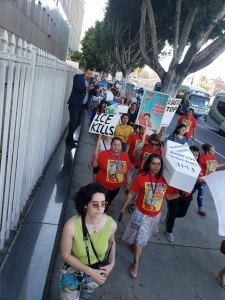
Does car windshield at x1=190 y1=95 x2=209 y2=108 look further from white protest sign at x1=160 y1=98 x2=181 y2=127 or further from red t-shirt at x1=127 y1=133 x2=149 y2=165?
red t-shirt at x1=127 y1=133 x2=149 y2=165

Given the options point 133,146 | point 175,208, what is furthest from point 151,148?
point 175,208

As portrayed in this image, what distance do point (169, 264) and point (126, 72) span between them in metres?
29.2

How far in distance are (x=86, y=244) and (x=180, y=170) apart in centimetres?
169

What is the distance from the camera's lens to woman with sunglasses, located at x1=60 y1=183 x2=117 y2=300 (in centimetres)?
255

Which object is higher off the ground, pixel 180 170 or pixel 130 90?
pixel 180 170

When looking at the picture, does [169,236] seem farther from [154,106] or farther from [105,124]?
[154,106]

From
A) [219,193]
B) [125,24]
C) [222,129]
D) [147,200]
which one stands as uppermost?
[125,24]

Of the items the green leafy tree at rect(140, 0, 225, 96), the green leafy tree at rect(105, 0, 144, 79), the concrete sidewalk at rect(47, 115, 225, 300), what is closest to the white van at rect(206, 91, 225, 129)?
the green leafy tree at rect(105, 0, 144, 79)

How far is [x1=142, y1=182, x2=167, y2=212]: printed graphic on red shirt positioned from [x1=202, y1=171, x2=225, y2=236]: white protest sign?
627 millimetres

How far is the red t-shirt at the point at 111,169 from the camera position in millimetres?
4699

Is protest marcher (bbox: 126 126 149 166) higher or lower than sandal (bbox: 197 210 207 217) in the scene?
higher

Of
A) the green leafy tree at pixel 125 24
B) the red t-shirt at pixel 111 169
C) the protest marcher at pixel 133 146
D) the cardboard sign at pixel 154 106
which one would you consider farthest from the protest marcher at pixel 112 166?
the green leafy tree at pixel 125 24

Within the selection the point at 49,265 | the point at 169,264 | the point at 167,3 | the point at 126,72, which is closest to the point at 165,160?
the point at 169,264

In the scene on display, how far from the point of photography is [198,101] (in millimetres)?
30406
